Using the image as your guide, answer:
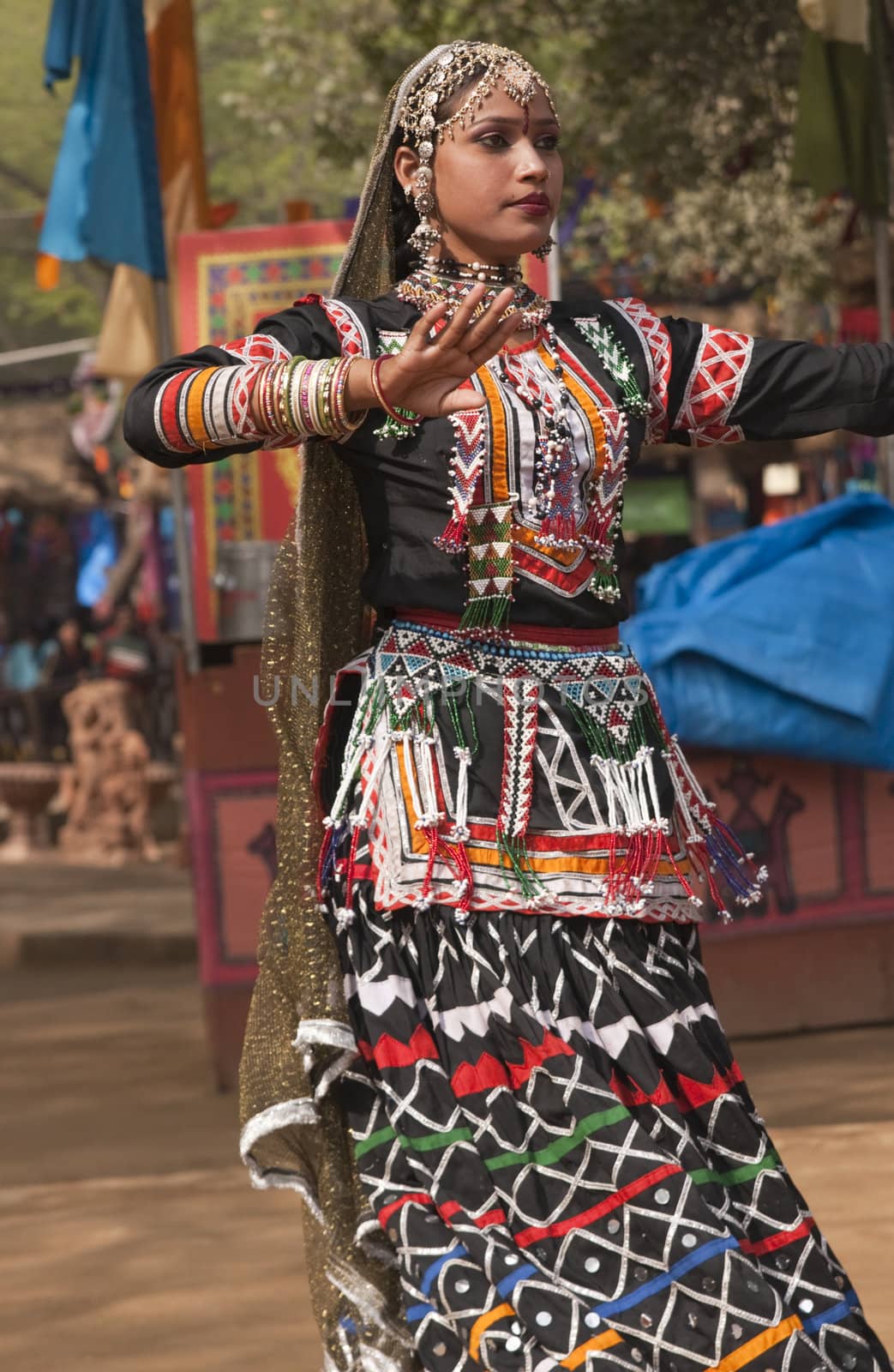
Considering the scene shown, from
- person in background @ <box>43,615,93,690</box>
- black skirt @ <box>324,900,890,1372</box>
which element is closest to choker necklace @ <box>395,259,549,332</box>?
black skirt @ <box>324,900,890,1372</box>

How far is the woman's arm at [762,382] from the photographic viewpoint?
2.69 metres

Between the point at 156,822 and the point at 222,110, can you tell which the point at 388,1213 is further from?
the point at 222,110

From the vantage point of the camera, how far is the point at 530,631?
2.64 m

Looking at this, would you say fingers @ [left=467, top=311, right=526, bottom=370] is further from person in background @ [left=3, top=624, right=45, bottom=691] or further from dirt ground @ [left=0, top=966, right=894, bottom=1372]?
person in background @ [left=3, top=624, right=45, bottom=691]

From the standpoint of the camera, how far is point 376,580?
2688 mm

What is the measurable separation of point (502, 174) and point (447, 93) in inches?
5.6

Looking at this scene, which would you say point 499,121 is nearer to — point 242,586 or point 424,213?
point 424,213

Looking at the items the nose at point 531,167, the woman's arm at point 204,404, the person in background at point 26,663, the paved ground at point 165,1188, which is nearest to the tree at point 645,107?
the paved ground at point 165,1188

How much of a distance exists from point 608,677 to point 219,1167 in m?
3.23

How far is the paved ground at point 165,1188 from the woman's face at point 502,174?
2153 mm

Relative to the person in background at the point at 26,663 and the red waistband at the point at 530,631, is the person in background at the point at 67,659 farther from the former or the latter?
the red waistband at the point at 530,631

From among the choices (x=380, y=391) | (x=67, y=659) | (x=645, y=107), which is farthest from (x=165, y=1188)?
(x=67, y=659)

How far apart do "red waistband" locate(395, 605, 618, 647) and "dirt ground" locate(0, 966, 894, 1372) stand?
5.56ft

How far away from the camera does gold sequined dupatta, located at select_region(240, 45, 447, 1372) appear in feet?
9.05
